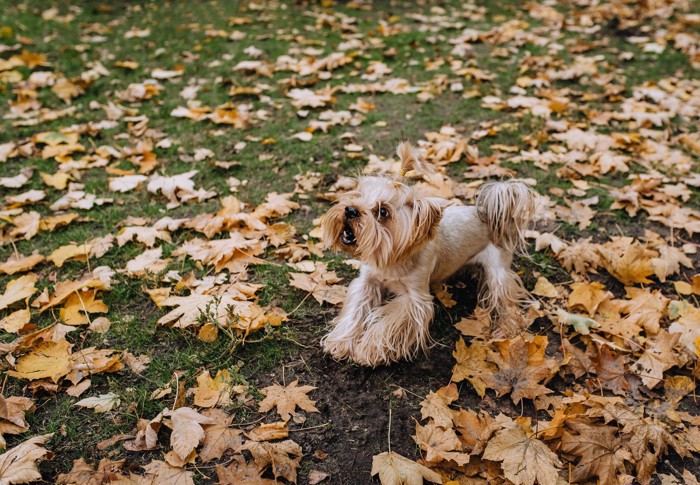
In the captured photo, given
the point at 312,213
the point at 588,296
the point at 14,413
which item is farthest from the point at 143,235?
the point at 588,296

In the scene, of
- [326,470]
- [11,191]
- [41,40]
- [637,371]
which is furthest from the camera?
[41,40]

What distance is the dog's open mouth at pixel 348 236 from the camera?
9.45 feet

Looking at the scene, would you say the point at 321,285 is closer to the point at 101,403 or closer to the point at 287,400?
the point at 287,400

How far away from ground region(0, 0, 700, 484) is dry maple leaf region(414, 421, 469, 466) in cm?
4

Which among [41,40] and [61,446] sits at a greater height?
[41,40]

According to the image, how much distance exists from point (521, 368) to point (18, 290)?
3422 millimetres

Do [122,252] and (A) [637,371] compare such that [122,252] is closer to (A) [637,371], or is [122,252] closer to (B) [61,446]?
(B) [61,446]

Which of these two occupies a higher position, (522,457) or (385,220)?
(385,220)

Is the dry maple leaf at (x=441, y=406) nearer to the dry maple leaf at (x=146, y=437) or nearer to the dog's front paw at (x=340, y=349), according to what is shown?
the dog's front paw at (x=340, y=349)

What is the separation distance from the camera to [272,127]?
5648 millimetres

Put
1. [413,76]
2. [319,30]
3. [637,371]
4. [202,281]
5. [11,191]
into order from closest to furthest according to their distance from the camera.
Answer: [637,371] → [202,281] → [11,191] → [413,76] → [319,30]

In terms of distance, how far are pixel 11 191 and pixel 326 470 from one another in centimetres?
400

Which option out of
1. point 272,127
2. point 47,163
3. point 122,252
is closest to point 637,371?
point 122,252

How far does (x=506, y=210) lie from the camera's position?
346 centimetres
